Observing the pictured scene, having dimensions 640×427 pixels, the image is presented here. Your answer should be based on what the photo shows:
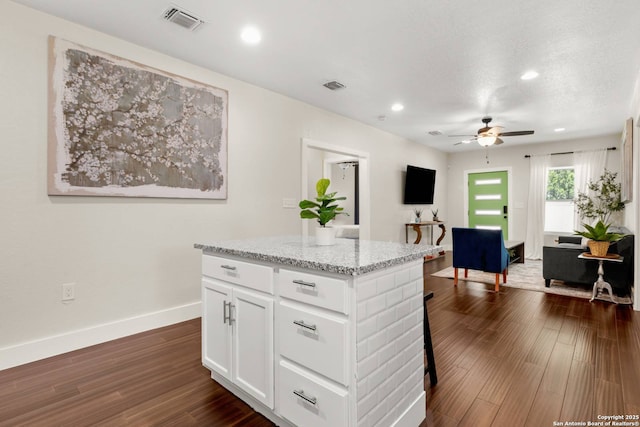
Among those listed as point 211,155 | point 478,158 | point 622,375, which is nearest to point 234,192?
point 211,155

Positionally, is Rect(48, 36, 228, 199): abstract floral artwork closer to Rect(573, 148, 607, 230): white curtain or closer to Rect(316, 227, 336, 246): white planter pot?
Rect(316, 227, 336, 246): white planter pot

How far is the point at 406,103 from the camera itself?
448 centimetres

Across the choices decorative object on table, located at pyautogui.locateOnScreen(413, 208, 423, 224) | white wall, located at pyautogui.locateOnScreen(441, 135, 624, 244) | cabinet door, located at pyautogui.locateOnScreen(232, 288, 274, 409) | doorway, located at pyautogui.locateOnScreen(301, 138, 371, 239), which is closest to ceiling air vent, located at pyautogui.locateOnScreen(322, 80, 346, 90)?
doorway, located at pyautogui.locateOnScreen(301, 138, 371, 239)

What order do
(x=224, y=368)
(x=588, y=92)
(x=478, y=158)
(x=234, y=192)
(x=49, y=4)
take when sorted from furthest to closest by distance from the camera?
(x=478, y=158), (x=588, y=92), (x=234, y=192), (x=49, y=4), (x=224, y=368)

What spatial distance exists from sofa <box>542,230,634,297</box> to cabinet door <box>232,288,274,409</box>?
436 cm

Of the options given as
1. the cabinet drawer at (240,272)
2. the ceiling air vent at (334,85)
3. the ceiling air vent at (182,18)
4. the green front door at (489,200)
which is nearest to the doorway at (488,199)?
the green front door at (489,200)

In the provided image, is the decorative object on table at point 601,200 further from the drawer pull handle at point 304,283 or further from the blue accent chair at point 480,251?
the drawer pull handle at point 304,283

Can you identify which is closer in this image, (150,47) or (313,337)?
(313,337)

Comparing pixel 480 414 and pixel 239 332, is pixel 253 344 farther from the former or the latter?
pixel 480 414

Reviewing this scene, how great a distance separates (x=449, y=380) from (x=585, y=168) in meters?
6.72

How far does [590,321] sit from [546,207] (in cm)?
474

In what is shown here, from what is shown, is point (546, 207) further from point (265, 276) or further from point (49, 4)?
point (49, 4)

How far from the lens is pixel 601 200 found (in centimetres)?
626

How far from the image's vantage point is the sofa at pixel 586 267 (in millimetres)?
3871
